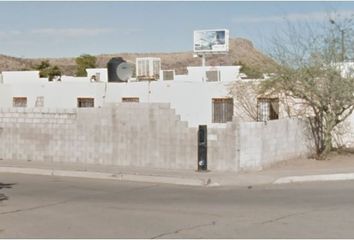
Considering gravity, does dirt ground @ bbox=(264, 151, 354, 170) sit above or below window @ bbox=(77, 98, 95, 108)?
below

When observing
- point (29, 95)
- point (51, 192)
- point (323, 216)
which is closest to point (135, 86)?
point (29, 95)

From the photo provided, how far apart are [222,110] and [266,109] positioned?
1.90 m

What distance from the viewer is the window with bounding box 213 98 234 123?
938 inches

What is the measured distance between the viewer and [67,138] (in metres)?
19.7

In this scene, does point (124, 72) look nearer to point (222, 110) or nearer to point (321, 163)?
point (222, 110)

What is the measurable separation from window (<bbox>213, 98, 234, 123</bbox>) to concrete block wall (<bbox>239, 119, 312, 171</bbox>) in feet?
13.4

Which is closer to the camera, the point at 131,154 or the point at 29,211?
the point at 29,211

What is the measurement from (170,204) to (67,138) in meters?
8.77

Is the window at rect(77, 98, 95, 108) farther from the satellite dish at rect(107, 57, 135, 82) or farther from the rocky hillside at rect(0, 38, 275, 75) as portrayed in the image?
the rocky hillside at rect(0, 38, 275, 75)

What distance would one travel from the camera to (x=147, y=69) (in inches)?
1190

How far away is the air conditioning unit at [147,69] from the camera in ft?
98.5

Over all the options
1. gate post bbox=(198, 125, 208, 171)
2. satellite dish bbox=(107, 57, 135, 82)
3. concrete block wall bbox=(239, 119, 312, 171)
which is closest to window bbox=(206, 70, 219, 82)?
satellite dish bbox=(107, 57, 135, 82)

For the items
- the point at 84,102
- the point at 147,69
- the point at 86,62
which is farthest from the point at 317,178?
the point at 86,62

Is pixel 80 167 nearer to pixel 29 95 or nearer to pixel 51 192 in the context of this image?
pixel 51 192
